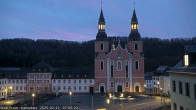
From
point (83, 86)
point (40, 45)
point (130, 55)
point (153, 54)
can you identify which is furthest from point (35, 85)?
point (40, 45)

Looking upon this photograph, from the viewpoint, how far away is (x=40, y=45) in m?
174

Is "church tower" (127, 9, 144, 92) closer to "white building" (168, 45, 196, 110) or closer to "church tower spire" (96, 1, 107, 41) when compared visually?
"church tower spire" (96, 1, 107, 41)

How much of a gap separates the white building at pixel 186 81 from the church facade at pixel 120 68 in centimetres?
5082

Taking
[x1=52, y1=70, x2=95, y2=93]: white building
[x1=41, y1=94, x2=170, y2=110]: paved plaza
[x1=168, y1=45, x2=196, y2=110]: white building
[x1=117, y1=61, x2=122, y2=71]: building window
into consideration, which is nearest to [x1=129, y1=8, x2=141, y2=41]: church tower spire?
[x1=117, y1=61, x2=122, y2=71]: building window

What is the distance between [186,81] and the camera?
19.2m

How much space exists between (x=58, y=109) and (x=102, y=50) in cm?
3997

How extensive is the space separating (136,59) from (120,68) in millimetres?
4505

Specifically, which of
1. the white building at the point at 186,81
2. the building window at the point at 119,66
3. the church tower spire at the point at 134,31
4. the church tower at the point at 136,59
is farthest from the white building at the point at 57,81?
the white building at the point at 186,81

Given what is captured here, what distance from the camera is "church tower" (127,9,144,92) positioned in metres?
73.4

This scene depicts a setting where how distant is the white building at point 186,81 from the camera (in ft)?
58.9

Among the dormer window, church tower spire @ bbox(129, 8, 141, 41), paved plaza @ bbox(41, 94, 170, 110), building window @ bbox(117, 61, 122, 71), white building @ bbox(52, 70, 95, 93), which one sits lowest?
paved plaza @ bbox(41, 94, 170, 110)

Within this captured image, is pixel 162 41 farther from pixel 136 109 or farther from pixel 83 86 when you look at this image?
pixel 136 109

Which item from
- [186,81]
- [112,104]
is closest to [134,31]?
[112,104]

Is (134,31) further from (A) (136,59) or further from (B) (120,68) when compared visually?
(B) (120,68)
